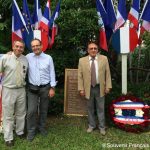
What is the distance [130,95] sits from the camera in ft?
25.1

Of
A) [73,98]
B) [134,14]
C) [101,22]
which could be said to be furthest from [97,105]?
[134,14]

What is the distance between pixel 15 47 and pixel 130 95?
2.81 metres

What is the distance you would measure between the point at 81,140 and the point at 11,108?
1.48 metres

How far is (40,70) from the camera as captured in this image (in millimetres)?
6566

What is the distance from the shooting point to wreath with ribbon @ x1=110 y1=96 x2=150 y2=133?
23.6 feet

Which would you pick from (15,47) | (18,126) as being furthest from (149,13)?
(18,126)

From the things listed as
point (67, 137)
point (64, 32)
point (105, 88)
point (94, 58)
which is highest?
point (64, 32)

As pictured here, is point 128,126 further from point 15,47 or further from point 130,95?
point 15,47

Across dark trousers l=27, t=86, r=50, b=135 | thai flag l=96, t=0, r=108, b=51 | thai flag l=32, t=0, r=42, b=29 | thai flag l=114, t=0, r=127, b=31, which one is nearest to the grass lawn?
dark trousers l=27, t=86, r=50, b=135

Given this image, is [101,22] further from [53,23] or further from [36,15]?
[36,15]

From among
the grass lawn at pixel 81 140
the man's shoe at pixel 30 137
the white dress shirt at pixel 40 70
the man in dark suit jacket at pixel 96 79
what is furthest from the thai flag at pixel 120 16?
the man's shoe at pixel 30 137

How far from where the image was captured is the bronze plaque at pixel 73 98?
814cm

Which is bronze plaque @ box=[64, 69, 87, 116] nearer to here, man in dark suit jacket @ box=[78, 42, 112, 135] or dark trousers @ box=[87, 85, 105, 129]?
dark trousers @ box=[87, 85, 105, 129]

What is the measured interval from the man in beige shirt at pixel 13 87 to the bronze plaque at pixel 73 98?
1.70 m
